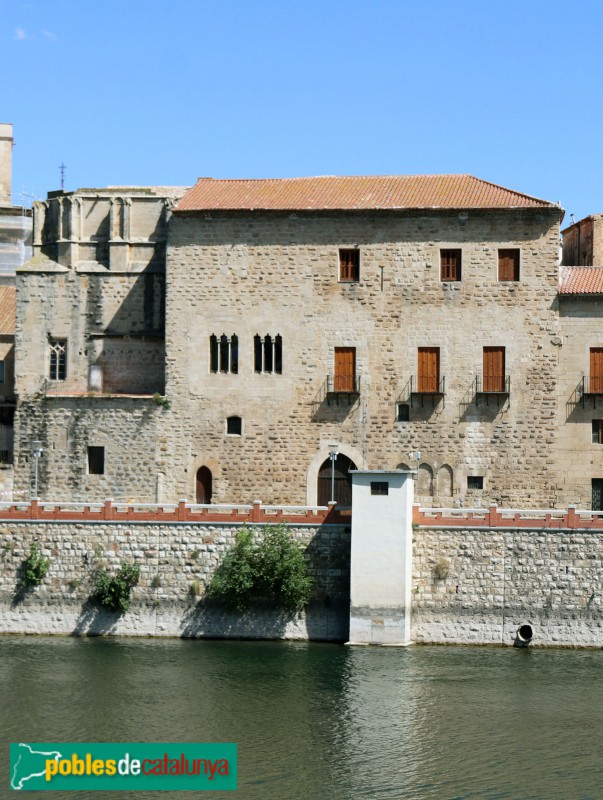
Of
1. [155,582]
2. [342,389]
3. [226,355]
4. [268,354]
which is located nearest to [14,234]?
[226,355]

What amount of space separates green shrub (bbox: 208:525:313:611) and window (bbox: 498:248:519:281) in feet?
42.0

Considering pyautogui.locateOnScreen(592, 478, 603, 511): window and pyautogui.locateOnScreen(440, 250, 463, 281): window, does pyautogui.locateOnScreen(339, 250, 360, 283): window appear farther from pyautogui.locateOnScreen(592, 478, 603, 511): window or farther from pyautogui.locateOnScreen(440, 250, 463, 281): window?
pyautogui.locateOnScreen(592, 478, 603, 511): window

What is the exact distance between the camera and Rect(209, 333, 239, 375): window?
54000mm

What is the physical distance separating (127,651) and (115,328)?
15.6m

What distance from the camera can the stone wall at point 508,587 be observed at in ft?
152

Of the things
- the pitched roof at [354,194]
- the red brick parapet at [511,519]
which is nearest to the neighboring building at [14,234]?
the pitched roof at [354,194]

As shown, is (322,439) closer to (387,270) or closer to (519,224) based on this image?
(387,270)

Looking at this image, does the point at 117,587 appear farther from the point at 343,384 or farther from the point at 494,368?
the point at 494,368

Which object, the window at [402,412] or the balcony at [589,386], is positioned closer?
the balcony at [589,386]

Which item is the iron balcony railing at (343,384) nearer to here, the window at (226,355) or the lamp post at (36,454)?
the window at (226,355)

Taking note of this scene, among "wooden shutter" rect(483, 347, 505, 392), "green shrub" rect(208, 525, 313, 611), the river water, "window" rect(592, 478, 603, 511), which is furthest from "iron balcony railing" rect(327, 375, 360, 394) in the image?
the river water

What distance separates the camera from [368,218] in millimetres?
53594

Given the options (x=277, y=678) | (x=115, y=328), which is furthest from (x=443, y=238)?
(x=277, y=678)

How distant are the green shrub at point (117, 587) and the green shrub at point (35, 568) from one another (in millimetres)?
1777
